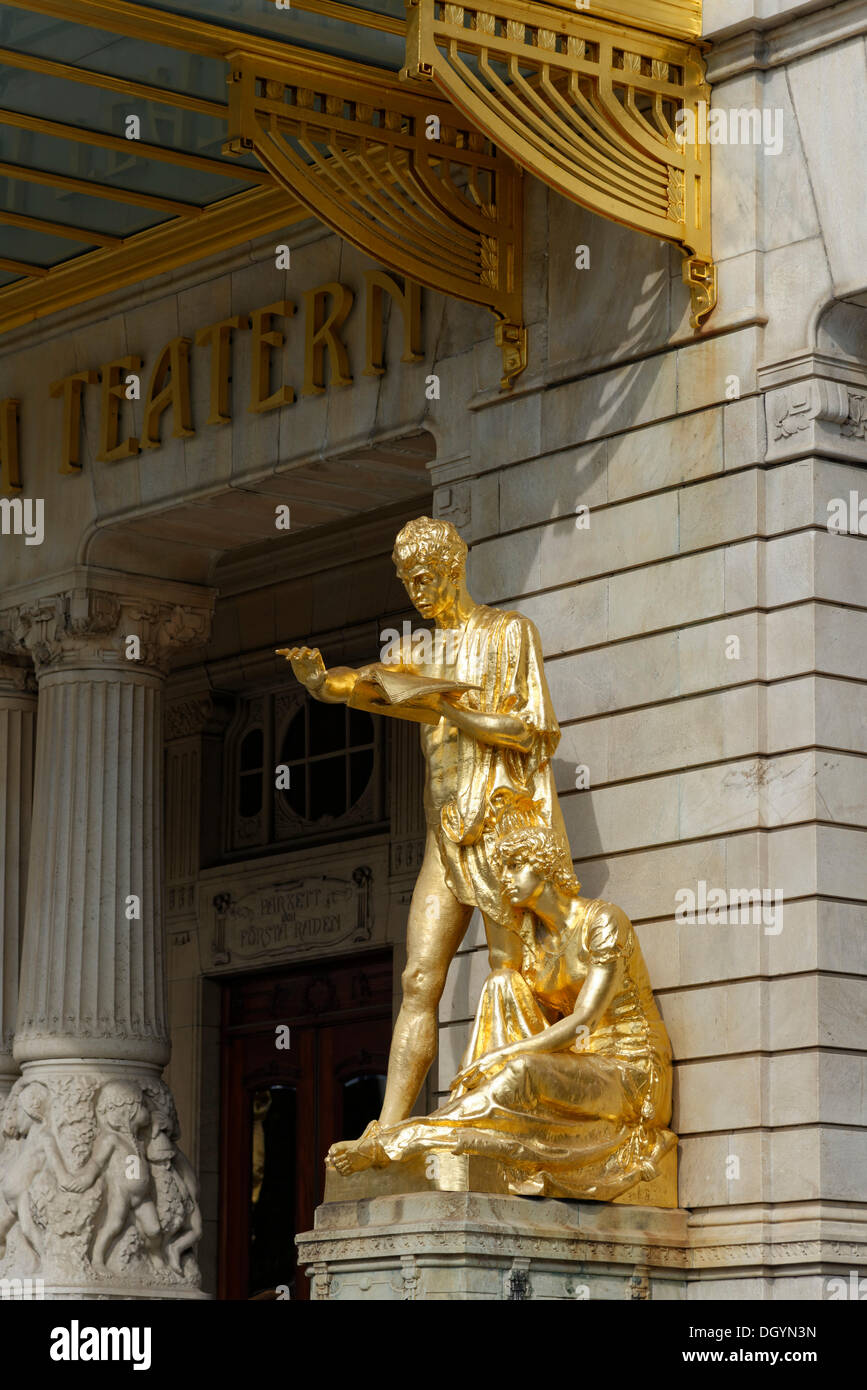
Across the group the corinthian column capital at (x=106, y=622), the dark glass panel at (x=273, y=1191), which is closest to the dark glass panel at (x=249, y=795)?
the dark glass panel at (x=273, y=1191)

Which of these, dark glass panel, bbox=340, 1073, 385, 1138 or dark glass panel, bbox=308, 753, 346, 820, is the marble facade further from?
dark glass panel, bbox=308, 753, 346, 820

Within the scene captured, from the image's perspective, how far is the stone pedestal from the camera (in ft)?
37.7

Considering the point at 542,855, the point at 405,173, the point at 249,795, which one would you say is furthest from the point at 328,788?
the point at 542,855

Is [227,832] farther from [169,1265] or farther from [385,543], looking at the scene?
[169,1265]

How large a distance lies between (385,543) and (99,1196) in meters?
6.24

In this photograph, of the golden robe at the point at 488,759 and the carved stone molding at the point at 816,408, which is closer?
the carved stone molding at the point at 816,408

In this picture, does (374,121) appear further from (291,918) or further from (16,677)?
(291,918)

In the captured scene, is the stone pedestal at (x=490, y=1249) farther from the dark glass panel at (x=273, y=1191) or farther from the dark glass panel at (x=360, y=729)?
the dark glass panel at (x=360, y=729)

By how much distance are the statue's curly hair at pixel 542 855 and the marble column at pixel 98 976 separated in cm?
507

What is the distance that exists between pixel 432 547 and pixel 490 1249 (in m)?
3.45

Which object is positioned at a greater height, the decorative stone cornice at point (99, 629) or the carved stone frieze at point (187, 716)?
the carved stone frieze at point (187, 716)

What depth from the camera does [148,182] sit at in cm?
1652

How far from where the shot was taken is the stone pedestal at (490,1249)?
11484mm
